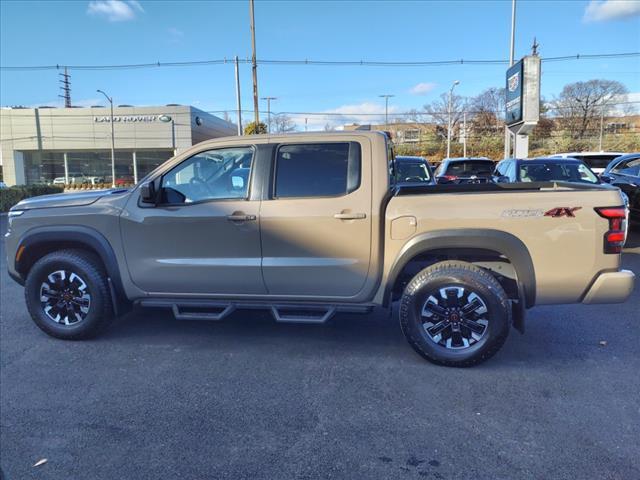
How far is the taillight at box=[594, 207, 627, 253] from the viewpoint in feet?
11.7

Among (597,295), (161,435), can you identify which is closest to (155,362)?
(161,435)

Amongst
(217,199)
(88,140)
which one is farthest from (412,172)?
(88,140)

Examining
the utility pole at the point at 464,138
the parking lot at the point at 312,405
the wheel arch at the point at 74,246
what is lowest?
the parking lot at the point at 312,405

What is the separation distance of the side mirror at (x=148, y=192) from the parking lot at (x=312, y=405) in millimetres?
1399

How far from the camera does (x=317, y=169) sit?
413 cm

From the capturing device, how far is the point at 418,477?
253cm

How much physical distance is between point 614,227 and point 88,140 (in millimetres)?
49090

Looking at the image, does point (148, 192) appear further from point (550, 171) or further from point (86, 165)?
point (86, 165)

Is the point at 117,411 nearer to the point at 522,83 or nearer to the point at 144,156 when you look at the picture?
the point at 522,83

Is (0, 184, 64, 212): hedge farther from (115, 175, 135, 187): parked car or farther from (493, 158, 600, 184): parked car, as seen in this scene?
(115, 175, 135, 187): parked car

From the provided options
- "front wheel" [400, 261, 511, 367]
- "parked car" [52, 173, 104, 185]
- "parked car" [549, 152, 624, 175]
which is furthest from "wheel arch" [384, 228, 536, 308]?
"parked car" [52, 173, 104, 185]

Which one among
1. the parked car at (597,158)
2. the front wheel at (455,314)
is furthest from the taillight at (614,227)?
the parked car at (597,158)

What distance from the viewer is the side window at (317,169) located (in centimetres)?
404

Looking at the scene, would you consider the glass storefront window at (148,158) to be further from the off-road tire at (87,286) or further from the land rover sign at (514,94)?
the off-road tire at (87,286)
